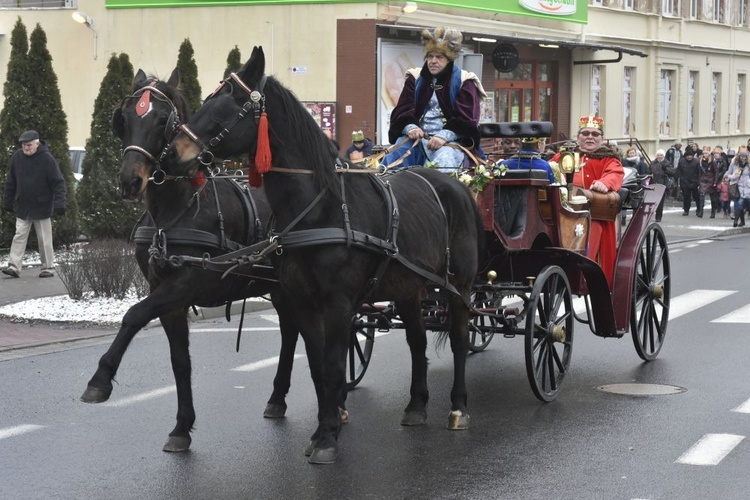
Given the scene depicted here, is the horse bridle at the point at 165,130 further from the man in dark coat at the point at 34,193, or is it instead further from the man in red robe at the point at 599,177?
the man in dark coat at the point at 34,193

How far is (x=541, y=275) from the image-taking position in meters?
8.65

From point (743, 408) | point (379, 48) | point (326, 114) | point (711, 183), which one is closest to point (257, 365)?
point (743, 408)

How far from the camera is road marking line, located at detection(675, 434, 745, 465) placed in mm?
7082

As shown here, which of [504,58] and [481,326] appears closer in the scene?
[481,326]

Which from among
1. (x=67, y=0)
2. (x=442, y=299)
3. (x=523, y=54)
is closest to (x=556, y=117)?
(x=523, y=54)

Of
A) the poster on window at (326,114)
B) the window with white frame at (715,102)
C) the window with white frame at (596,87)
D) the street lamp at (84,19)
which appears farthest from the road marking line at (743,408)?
the window with white frame at (715,102)

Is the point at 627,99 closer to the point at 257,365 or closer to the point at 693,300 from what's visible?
the point at 693,300

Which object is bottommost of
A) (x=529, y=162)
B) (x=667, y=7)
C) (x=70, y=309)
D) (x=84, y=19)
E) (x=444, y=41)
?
(x=70, y=309)

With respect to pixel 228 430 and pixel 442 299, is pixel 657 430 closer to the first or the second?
pixel 442 299

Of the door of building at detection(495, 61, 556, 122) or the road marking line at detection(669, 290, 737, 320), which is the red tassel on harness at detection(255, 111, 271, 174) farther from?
the door of building at detection(495, 61, 556, 122)

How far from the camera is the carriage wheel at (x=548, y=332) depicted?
8.42 metres

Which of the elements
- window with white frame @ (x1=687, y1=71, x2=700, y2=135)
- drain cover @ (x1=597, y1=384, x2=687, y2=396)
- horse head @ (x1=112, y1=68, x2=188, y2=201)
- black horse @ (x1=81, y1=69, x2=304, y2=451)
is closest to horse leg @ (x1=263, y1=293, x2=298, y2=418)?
black horse @ (x1=81, y1=69, x2=304, y2=451)

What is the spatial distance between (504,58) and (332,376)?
2310 centimetres

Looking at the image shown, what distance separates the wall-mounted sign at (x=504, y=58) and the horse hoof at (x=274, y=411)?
71.8 feet
